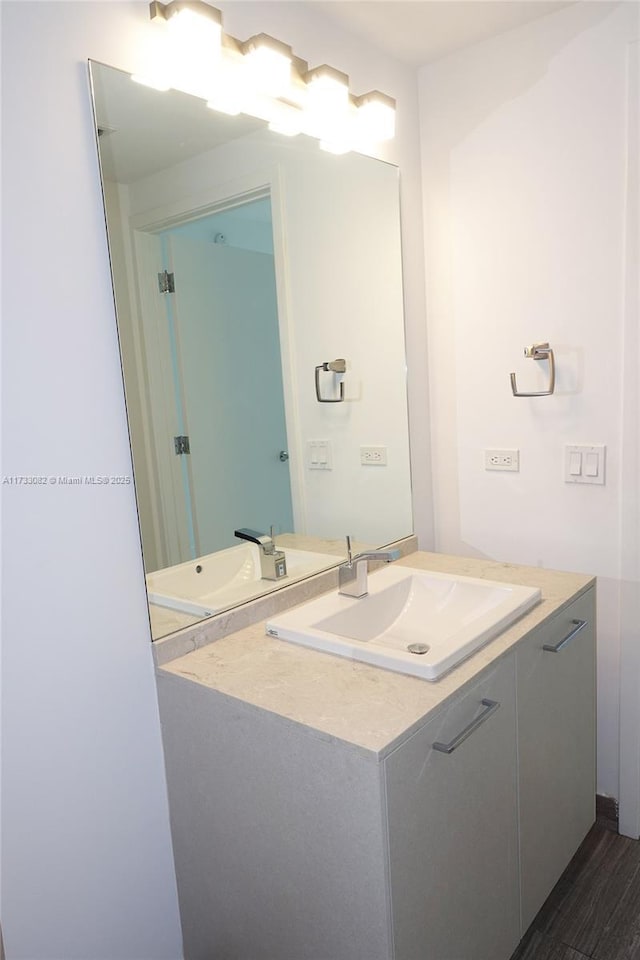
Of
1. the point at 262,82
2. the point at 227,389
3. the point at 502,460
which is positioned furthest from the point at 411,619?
the point at 262,82

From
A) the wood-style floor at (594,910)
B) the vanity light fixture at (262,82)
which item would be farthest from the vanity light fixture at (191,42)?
the wood-style floor at (594,910)

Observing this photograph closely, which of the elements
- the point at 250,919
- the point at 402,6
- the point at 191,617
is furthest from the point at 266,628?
the point at 402,6

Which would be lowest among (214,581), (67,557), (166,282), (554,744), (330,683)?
(554,744)

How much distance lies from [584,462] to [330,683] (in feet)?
3.67

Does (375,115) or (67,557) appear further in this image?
(375,115)

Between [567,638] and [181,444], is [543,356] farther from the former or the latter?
[181,444]

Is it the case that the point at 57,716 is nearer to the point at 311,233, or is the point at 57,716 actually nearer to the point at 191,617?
the point at 191,617

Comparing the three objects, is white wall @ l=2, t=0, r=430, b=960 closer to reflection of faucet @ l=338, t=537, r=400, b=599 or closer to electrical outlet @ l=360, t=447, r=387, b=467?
reflection of faucet @ l=338, t=537, r=400, b=599

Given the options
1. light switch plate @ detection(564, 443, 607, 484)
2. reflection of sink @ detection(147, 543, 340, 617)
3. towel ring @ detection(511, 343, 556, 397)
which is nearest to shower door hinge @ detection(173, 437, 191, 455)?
reflection of sink @ detection(147, 543, 340, 617)

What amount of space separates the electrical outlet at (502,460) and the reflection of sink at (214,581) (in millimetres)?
799

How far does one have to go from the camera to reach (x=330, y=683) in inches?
50.7

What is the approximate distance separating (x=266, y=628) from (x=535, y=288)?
1298 millimetres

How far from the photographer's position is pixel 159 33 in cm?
135

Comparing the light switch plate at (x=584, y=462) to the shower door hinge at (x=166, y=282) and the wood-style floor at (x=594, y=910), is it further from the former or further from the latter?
the shower door hinge at (x=166, y=282)
